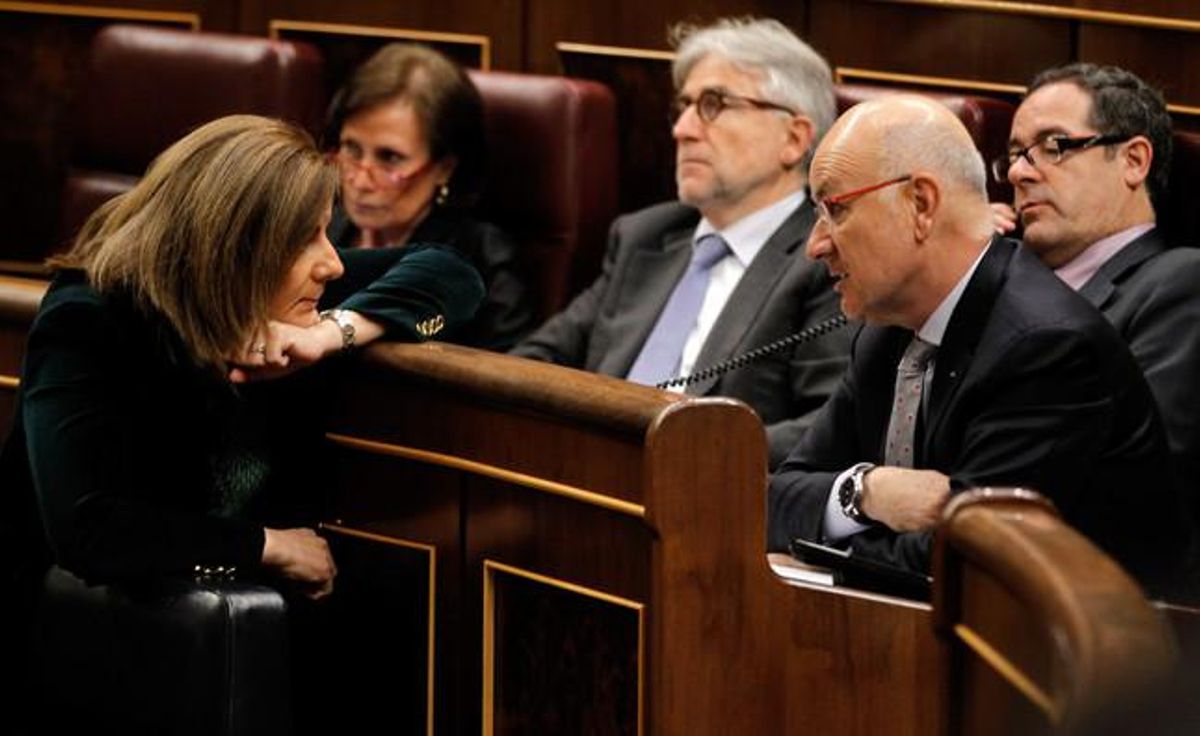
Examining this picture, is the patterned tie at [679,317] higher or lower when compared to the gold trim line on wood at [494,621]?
higher

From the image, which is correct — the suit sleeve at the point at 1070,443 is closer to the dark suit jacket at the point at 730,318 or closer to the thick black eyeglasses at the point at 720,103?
the dark suit jacket at the point at 730,318

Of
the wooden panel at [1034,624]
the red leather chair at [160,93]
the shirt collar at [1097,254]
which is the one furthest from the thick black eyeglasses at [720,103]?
the wooden panel at [1034,624]

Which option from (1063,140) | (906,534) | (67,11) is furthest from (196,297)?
(67,11)

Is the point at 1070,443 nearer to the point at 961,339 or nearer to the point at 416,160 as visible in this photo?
the point at 961,339

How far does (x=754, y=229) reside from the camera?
250cm

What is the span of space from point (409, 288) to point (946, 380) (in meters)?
0.50

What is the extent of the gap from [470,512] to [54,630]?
352mm

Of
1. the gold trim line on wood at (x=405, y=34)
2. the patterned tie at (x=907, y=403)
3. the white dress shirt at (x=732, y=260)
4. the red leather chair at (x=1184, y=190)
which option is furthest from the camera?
the gold trim line on wood at (x=405, y=34)

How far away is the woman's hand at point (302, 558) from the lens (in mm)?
1892

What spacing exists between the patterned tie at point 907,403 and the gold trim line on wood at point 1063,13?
90 cm

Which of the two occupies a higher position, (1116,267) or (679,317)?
(1116,267)

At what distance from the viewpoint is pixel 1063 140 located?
229cm

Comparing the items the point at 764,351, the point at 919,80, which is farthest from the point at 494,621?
the point at 919,80

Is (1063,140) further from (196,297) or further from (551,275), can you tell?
(196,297)
